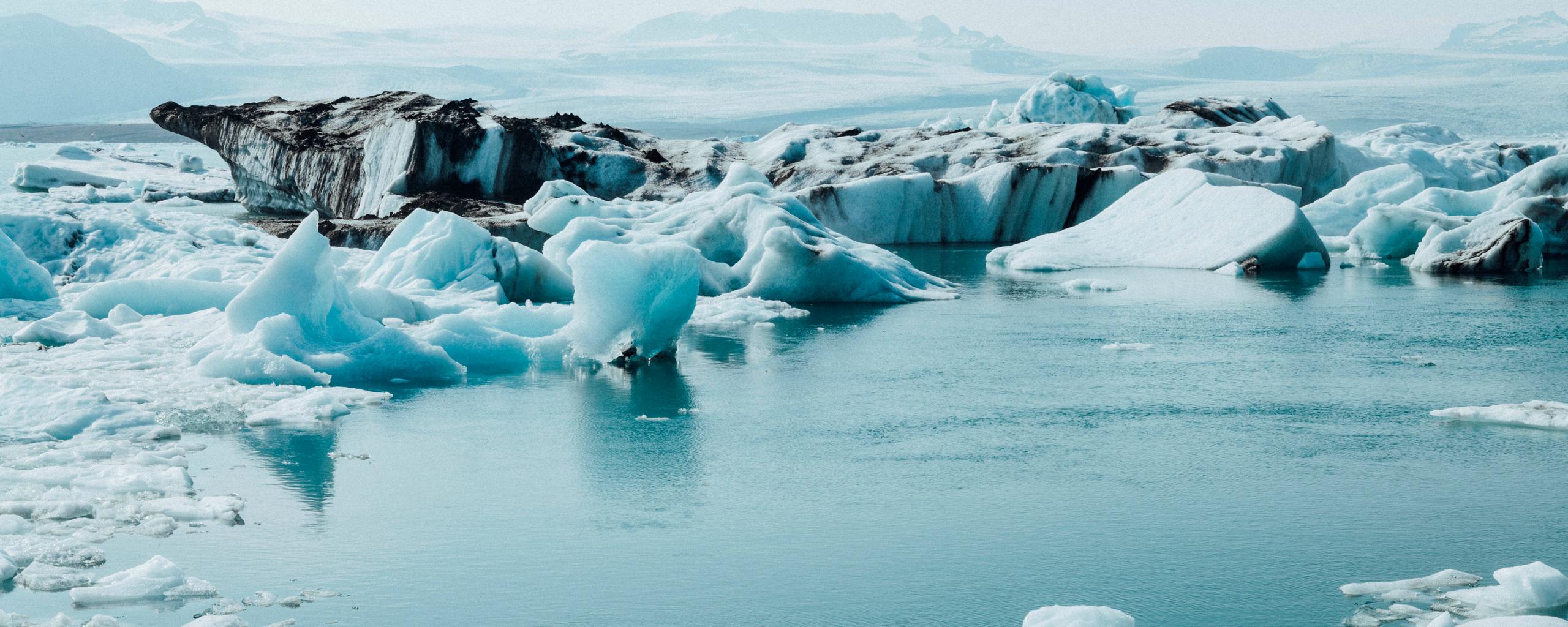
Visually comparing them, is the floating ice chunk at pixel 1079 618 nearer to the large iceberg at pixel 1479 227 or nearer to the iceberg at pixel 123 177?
the large iceberg at pixel 1479 227

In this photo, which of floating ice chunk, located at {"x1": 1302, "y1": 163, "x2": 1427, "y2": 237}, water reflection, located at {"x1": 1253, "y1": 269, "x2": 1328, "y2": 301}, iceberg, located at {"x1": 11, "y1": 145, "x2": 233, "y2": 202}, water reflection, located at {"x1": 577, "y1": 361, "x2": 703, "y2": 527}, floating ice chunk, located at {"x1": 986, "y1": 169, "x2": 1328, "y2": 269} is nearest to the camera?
water reflection, located at {"x1": 577, "y1": 361, "x2": 703, "y2": 527}

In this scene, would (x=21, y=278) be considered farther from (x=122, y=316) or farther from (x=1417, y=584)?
(x=1417, y=584)

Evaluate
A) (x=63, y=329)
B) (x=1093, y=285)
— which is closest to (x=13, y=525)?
(x=63, y=329)

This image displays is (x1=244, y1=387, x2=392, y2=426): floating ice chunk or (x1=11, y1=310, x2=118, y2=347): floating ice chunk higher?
(x1=244, y1=387, x2=392, y2=426): floating ice chunk

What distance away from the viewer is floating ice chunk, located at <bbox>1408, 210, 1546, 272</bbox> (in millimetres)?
13359

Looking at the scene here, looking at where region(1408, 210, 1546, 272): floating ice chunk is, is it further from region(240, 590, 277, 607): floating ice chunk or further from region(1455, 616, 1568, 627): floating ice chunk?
region(240, 590, 277, 607): floating ice chunk


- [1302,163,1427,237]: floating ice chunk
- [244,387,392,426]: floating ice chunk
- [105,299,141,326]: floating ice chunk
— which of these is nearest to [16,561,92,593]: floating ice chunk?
[244,387,392,426]: floating ice chunk

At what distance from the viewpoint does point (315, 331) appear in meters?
7.30

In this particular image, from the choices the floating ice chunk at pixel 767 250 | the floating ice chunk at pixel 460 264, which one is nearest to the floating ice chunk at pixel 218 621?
the floating ice chunk at pixel 460 264

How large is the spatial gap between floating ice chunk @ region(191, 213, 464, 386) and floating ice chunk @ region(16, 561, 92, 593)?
10.4ft

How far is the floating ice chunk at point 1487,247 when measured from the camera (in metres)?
13.4

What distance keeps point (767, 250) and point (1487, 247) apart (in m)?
7.31

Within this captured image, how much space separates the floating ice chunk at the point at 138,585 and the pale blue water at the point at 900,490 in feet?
0.22

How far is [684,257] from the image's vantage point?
25.3ft
